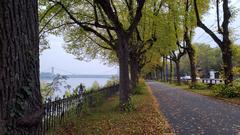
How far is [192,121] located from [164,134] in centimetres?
317

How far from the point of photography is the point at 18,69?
372 centimetres

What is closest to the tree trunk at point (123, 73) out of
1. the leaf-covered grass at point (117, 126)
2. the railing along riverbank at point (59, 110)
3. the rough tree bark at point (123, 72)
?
the rough tree bark at point (123, 72)

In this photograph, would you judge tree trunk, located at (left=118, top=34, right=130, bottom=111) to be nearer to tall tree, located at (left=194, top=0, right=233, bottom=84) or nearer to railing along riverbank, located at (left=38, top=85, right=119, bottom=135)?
railing along riverbank, located at (left=38, top=85, right=119, bottom=135)

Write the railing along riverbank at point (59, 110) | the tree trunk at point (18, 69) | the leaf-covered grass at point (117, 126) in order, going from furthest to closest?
the leaf-covered grass at point (117, 126)
the railing along riverbank at point (59, 110)
the tree trunk at point (18, 69)

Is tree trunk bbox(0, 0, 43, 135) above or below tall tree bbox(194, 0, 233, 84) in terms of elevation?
below

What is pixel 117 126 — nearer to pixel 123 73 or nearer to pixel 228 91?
pixel 123 73

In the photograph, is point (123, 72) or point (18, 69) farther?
point (123, 72)

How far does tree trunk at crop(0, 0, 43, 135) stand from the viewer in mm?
3604

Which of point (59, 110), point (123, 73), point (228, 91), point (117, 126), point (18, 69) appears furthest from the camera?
point (228, 91)

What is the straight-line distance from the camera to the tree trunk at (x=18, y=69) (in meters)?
3.60

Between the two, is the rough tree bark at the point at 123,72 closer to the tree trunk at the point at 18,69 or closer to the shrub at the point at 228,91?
the shrub at the point at 228,91

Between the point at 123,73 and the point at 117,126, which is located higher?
the point at 123,73

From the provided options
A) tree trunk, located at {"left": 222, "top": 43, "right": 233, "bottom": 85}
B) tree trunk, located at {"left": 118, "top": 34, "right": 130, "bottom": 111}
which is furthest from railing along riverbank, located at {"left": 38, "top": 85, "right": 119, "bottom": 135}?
tree trunk, located at {"left": 222, "top": 43, "right": 233, "bottom": 85}

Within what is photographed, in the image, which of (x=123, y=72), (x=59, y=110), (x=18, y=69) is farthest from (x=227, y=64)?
(x=18, y=69)
